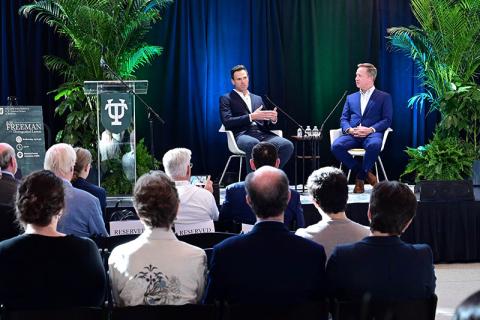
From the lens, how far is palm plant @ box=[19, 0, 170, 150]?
7.46 metres

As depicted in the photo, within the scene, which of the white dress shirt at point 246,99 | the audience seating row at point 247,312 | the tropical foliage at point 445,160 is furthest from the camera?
the tropical foliage at point 445,160

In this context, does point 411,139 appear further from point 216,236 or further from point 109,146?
point 216,236

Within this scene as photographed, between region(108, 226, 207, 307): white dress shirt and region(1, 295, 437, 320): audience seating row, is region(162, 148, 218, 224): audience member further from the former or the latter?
region(1, 295, 437, 320): audience seating row

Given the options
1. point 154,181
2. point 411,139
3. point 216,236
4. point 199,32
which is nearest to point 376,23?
point 411,139

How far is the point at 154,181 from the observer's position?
2830 millimetres

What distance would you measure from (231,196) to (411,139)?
5.34 metres

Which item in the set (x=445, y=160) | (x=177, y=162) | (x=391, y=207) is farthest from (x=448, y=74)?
(x=391, y=207)

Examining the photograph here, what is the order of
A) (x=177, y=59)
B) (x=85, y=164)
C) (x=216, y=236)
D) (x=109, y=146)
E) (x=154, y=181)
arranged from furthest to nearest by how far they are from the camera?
(x=177, y=59) < (x=109, y=146) < (x=85, y=164) < (x=216, y=236) < (x=154, y=181)

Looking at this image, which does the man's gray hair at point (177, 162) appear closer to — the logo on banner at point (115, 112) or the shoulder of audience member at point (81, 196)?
the shoulder of audience member at point (81, 196)

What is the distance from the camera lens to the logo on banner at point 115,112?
19.5ft

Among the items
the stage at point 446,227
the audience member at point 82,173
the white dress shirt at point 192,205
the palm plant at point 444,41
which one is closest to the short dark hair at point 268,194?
the white dress shirt at point 192,205

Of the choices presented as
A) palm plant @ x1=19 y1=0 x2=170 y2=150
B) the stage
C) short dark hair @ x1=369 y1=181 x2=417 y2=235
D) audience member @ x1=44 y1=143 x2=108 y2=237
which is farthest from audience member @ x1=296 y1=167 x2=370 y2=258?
palm plant @ x1=19 y1=0 x2=170 y2=150

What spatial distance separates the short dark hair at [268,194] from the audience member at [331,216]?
1.20 feet

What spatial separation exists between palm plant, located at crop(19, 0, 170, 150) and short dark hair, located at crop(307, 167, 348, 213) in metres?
4.61
